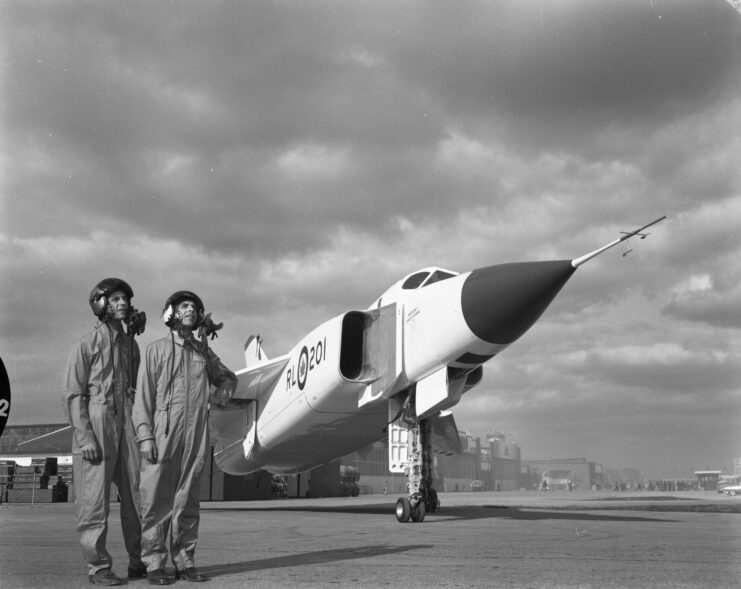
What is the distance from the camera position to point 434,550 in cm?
600

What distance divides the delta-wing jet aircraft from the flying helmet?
18.2 feet

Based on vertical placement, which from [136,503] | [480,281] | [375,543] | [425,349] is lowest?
[375,543]

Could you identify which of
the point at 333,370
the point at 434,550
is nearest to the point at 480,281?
the point at 333,370

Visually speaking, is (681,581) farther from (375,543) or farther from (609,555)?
(375,543)

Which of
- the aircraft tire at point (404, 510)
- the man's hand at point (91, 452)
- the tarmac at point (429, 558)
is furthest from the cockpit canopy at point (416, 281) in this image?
the man's hand at point (91, 452)

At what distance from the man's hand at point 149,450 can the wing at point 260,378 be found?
449 inches

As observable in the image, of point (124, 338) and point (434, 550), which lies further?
point (434, 550)

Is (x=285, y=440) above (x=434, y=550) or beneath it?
above

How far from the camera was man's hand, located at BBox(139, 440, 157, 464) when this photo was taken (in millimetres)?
4402

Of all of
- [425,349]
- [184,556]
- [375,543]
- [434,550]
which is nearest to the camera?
[184,556]

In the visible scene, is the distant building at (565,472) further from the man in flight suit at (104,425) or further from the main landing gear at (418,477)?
the man in flight suit at (104,425)

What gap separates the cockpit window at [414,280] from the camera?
1149 centimetres

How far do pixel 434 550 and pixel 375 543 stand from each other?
979 mm

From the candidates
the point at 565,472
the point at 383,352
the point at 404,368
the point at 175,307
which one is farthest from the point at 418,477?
the point at 565,472
